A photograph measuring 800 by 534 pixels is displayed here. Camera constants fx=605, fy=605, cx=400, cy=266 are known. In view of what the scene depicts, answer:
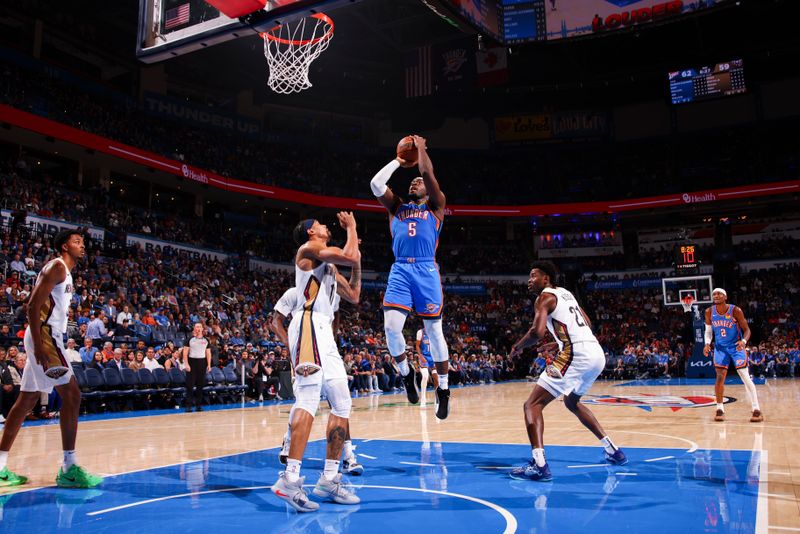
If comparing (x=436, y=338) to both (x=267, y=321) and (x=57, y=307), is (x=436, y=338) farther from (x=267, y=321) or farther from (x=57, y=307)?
(x=267, y=321)

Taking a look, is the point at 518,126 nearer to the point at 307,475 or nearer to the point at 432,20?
the point at 432,20

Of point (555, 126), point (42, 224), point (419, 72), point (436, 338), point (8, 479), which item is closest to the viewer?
point (8, 479)

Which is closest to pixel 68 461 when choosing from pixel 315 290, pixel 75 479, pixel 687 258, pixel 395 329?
pixel 75 479

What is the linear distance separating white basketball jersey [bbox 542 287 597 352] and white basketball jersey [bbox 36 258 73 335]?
4.18 metres

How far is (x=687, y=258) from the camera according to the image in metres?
23.7

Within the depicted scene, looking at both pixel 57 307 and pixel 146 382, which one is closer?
pixel 57 307

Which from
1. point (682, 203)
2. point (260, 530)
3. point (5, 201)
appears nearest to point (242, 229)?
point (5, 201)

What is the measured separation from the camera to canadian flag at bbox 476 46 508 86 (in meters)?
31.0

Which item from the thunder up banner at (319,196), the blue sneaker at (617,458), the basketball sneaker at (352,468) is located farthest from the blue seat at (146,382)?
the thunder up banner at (319,196)

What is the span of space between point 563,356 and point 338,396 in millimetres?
2265

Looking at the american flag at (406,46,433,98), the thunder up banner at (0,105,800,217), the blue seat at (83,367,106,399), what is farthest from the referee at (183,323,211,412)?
the american flag at (406,46,433,98)

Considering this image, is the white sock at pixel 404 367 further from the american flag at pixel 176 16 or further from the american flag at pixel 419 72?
the american flag at pixel 419 72

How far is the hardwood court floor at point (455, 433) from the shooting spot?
5587 millimetres

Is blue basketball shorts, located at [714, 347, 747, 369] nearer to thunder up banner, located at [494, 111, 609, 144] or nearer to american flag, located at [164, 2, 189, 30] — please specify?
american flag, located at [164, 2, 189, 30]
